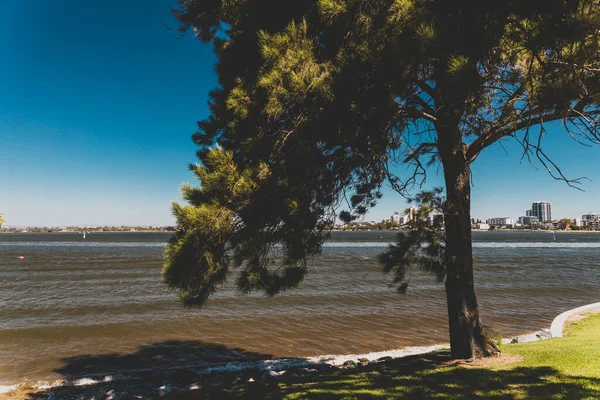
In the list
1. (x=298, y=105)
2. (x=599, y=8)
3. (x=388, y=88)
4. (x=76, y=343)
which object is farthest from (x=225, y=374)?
(x=599, y=8)

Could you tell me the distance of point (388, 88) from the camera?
12.0 ft

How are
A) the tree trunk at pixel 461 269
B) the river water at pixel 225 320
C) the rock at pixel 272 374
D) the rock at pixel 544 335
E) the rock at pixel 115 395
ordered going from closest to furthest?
the tree trunk at pixel 461 269 < the rock at pixel 115 395 < the rock at pixel 272 374 < the rock at pixel 544 335 < the river water at pixel 225 320

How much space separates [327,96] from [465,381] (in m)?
4.36

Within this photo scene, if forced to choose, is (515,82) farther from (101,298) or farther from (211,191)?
(101,298)

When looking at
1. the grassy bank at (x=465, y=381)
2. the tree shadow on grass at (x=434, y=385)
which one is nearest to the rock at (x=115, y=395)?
the grassy bank at (x=465, y=381)

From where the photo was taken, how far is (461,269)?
5629 millimetres

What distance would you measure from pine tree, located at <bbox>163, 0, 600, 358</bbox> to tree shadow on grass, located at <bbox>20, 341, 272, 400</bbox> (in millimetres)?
5054

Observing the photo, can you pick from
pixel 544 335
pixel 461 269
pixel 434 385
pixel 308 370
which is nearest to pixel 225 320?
pixel 308 370

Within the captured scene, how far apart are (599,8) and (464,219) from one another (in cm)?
354

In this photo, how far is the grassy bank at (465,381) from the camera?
441 cm

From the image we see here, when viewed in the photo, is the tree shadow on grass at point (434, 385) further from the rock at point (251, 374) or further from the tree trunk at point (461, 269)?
the rock at point (251, 374)

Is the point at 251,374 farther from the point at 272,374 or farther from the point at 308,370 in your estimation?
the point at 308,370

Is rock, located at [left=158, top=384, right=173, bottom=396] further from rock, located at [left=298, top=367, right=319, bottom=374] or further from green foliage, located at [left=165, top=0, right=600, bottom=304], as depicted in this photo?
green foliage, located at [left=165, top=0, right=600, bottom=304]

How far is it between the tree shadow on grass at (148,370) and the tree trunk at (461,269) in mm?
4893
